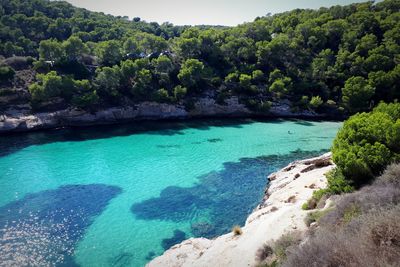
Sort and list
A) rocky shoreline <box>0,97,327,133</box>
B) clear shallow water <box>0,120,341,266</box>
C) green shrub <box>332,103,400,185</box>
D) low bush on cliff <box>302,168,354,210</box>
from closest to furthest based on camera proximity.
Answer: green shrub <box>332,103,400,185</box>
low bush on cliff <box>302,168,354,210</box>
clear shallow water <box>0,120,341,266</box>
rocky shoreline <box>0,97,327,133</box>

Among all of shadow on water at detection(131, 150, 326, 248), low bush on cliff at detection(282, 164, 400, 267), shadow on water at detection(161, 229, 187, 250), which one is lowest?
shadow on water at detection(161, 229, 187, 250)

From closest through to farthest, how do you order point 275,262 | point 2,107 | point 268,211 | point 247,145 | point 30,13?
point 275,262 → point 268,211 → point 247,145 → point 2,107 → point 30,13

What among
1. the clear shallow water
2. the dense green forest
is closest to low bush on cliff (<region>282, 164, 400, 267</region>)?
the clear shallow water

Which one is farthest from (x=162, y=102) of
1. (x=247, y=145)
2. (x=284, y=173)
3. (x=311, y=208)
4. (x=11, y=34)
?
(x=311, y=208)

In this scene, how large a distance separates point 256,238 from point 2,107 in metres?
51.9

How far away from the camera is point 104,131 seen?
174 feet

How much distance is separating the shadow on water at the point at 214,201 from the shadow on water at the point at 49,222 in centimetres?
448

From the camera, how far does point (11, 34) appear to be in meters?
71.1

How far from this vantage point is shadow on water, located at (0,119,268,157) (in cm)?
4651

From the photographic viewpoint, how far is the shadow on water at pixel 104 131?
46.5 m

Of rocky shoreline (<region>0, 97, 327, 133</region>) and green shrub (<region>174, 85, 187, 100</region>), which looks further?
green shrub (<region>174, 85, 187, 100</region>)

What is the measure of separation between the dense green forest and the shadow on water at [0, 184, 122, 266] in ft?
94.1

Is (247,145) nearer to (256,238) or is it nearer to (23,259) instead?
(256,238)

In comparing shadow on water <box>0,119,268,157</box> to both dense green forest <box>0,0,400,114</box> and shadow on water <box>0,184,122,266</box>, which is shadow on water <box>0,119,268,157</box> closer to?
dense green forest <box>0,0,400,114</box>
